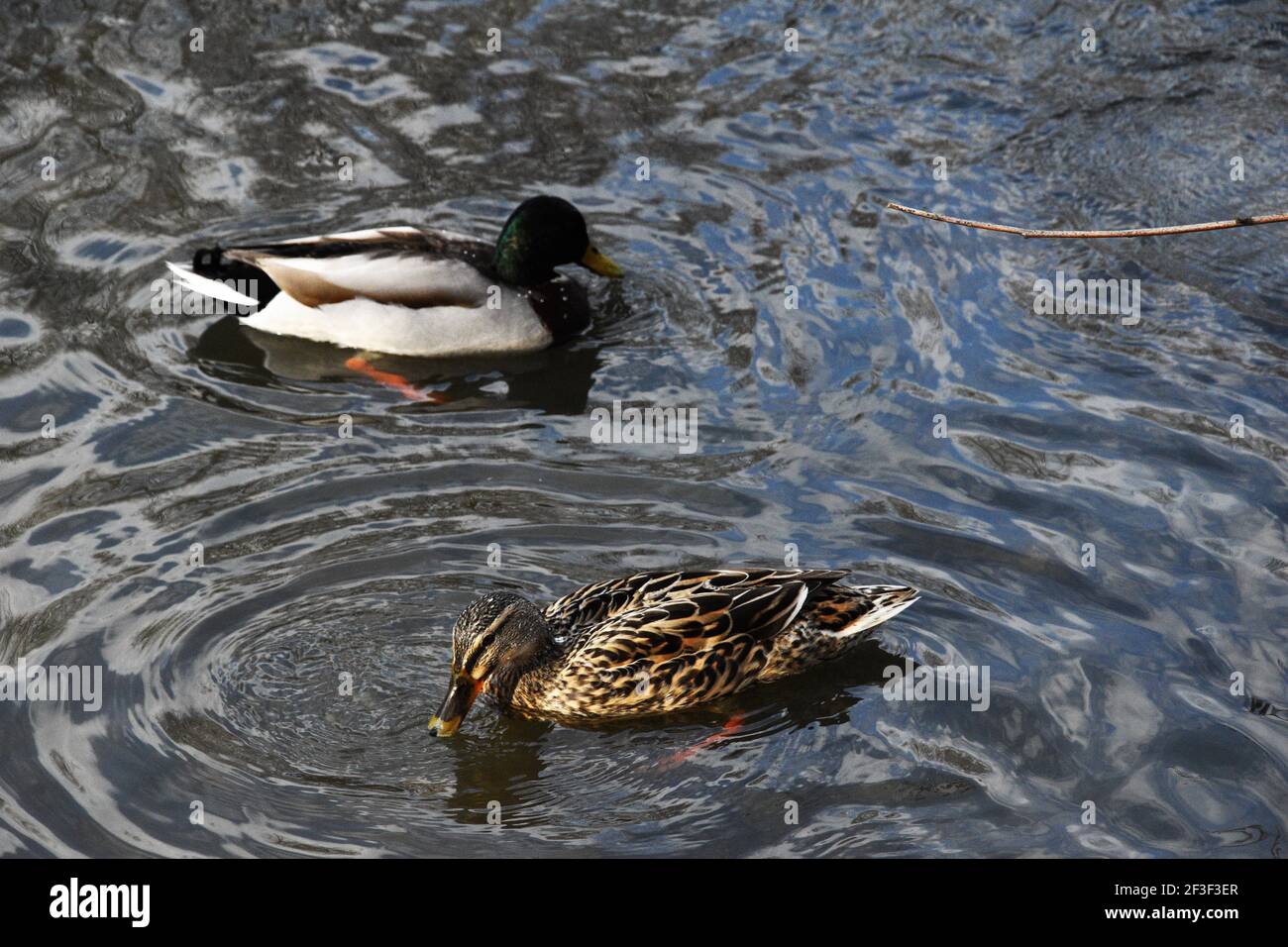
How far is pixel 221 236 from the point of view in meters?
12.3

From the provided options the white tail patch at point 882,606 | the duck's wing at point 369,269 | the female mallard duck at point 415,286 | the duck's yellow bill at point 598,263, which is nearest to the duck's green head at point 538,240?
the female mallard duck at point 415,286

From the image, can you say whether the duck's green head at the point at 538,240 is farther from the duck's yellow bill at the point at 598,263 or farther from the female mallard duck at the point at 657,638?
the female mallard duck at the point at 657,638

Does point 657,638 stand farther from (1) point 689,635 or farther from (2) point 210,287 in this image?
(2) point 210,287

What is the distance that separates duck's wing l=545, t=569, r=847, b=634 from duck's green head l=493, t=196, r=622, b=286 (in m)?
3.91

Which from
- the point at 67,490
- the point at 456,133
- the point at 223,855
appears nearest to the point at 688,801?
the point at 223,855

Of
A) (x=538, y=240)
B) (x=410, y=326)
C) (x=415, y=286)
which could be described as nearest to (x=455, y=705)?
(x=410, y=326)

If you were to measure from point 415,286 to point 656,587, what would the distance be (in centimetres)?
400

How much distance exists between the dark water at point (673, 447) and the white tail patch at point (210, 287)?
232mm

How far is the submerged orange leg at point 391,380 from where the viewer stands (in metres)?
10.9

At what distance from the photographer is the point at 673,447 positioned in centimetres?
1003

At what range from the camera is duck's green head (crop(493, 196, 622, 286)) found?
458 inches

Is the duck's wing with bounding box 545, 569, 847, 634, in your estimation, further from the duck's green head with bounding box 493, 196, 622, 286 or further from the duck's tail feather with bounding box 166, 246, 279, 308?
the duck's tail feather with bounding box 166, 246, 279, 308

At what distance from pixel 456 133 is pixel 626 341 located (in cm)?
292
